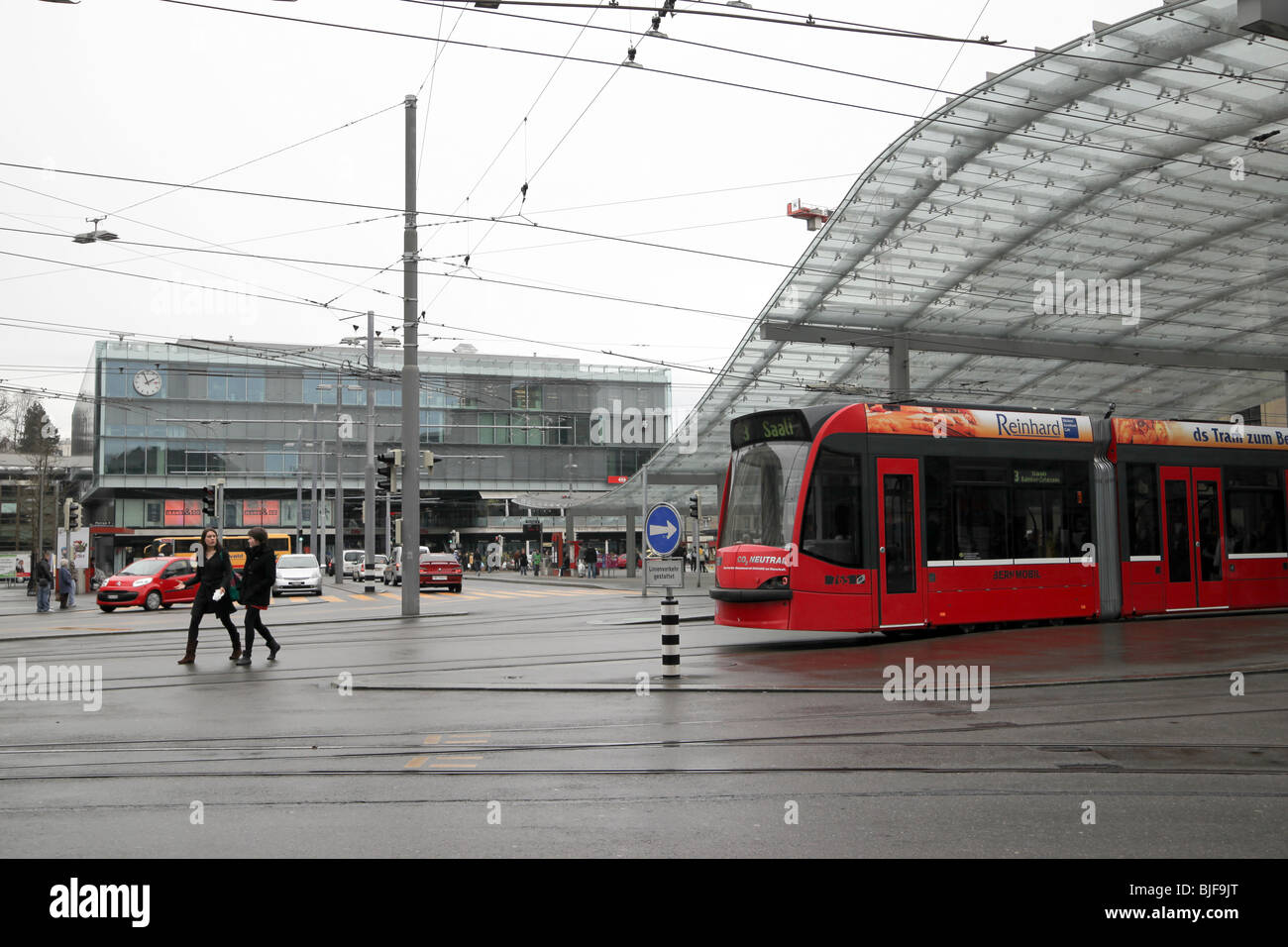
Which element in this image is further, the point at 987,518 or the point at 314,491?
the point at 314,491

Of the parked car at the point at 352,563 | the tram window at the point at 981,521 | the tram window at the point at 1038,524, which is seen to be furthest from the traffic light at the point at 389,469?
the parked car at the point at 352,563

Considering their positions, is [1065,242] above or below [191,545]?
above

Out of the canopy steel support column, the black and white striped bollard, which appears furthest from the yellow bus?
the black and white striped bollard

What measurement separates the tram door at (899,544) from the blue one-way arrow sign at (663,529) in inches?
114

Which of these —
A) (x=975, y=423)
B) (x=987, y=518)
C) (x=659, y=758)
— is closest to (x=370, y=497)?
(x=975, y=423)

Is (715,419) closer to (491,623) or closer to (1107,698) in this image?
(491,623)

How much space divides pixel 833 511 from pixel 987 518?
293 cm

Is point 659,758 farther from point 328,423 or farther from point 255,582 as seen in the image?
point 328,423

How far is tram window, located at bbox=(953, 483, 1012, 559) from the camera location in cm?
1677

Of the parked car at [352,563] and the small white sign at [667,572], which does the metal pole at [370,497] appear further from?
the parked car at [352,563]

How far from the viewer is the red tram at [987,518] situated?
15.6m

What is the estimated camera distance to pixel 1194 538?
1980 centimetres
